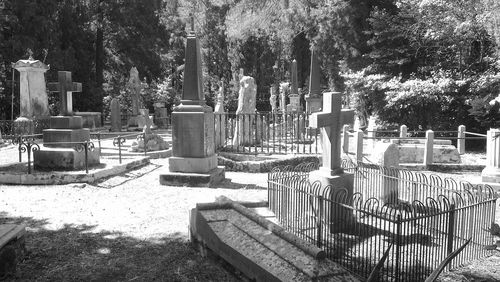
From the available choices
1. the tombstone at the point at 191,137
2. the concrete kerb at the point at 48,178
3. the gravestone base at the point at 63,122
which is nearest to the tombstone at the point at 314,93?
the tombstone at the point at 191,137

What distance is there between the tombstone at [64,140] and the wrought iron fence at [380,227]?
5786 millimetres

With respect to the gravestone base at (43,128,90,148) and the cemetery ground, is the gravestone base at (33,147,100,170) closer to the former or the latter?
the gravestone base at (43,128,90,148)

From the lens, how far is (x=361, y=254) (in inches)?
215

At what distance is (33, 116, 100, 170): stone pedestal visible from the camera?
415 inches

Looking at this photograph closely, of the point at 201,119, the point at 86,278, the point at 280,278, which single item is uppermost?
the point at 201,119

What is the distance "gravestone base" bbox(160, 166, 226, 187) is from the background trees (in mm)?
7127

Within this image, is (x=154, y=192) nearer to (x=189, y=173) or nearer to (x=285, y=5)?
(x=189, y=173)

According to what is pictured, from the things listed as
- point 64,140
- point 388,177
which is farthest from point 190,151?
point 388,177

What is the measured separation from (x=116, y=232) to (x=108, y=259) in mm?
1123

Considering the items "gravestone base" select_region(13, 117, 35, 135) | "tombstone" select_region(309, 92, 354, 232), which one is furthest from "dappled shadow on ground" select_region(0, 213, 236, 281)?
"gravestone base" select_region(13, 117, 35, 135)

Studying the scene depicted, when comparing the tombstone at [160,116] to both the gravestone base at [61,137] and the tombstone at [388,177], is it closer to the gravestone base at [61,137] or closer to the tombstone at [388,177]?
the gravestone base at [61,137]

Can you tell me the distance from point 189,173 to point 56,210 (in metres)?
3.06

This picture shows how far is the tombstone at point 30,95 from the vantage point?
19.3 m

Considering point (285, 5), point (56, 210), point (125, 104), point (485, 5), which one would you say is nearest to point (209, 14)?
point (125, 104)
